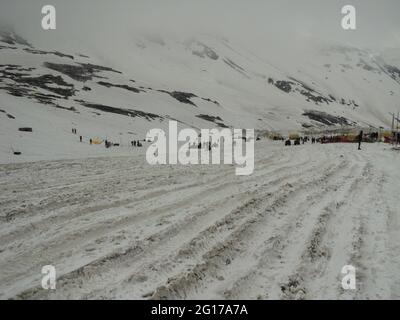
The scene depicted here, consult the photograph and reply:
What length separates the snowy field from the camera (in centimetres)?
438

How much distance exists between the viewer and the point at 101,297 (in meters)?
4.07

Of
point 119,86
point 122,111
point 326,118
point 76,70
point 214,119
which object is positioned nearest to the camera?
point 122,111

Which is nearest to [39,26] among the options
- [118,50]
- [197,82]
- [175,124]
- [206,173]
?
[118,50]

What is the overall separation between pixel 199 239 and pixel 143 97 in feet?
267

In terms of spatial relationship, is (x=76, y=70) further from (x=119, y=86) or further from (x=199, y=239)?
(x=199, y=239)

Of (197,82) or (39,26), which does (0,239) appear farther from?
(39,26)

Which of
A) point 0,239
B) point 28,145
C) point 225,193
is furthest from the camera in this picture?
point 28,145

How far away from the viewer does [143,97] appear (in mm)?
83500

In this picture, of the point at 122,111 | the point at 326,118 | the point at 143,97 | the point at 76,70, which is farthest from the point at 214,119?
the point at 326,118

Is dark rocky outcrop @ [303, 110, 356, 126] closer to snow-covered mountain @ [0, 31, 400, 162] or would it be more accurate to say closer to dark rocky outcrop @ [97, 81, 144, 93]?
snow-covered mountain @ [0, 31, 400, 162]

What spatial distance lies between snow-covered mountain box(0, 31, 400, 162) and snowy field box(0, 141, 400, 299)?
554 inches

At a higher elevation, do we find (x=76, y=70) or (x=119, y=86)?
(x=76, y=70)
